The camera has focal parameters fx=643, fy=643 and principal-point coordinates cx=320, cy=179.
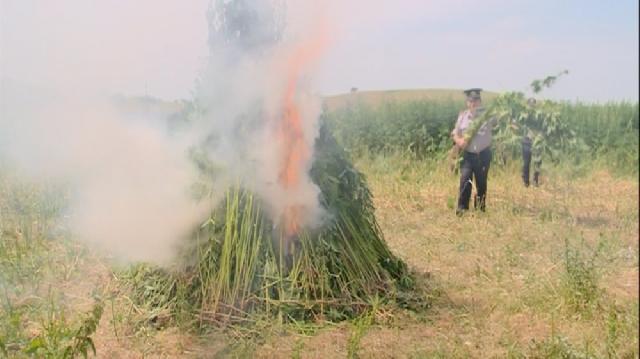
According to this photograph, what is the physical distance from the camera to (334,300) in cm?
466

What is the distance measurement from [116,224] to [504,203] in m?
6.34

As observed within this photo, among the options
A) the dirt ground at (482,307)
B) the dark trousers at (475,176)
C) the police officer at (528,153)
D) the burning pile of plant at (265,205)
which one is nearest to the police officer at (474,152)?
the dark trousers at (475,176)

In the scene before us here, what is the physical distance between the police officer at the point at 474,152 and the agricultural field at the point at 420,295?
34cm

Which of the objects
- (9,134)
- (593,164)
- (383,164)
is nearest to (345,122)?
(383,164)

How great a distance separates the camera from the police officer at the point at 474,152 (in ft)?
29.0

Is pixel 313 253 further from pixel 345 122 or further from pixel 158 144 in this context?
pixel 345 122

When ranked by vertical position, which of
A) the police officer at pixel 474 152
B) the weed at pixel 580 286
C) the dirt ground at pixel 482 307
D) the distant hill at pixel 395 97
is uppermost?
the distant hill at pixel 395 97

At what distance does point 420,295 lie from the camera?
508 centimetres

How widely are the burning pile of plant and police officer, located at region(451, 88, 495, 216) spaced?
167 inches

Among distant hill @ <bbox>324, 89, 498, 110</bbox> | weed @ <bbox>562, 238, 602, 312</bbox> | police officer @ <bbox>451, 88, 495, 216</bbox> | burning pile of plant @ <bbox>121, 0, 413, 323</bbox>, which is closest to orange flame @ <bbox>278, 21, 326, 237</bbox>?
burning pile of plant @ <bbox>121, 0, 413, 323</bbox>

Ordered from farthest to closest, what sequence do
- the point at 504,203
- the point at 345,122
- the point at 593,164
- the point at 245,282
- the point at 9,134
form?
the point at 345,122 < the point at 593,164 < the point at 504,203 < the point at 9,134 < the point at 245,282

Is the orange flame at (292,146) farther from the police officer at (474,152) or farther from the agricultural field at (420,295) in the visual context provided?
the police officer at (474,152)

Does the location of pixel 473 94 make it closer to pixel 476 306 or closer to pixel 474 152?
pixel 474 152

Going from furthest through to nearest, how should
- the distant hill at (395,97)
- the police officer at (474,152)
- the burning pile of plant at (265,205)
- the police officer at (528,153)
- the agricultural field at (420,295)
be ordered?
1. the distant hill at (395,97)
2. the police officer at (528,153)
3. the police officer at (474,152)
4. the burning pile of plant at (265,205)
5. the agricultural field at (420,295)
